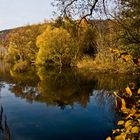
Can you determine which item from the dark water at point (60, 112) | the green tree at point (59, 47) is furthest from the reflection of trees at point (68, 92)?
the green tree at point (59, 47)

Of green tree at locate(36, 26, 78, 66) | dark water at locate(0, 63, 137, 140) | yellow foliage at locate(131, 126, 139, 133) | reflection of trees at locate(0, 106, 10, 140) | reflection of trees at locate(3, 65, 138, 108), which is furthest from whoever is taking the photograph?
green tree at locate(36, 26, 78, 66)

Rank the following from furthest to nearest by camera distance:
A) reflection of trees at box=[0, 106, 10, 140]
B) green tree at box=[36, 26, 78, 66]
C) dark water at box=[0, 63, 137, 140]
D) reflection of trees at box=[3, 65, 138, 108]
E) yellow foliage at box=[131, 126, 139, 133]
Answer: green tree at box=[36, 26, 78, 66]
reflection of trees at box=[3, 65, 138, 108]
dark water at box=[0, 63, 137, 140]
reflection of trees at box=[0, 106, 10, 140]
yellow foliage at box=[131, 126, 139, 133]

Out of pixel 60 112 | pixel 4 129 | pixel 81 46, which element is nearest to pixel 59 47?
pixel 81 46

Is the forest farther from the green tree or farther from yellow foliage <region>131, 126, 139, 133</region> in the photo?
yellow foliage <region>131, 126, 139, 133</region>

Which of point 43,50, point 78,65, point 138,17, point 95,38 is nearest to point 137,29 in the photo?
point 138,17

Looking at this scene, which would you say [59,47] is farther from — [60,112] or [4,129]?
[4,129]

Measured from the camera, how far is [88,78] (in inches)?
1571

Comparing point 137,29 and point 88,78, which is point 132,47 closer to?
point 137,29

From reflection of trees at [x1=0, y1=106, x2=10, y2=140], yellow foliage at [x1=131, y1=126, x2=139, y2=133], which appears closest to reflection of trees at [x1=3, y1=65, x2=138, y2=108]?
reflection of trees at [x1=0, y1=106, x2=10, y2=140]

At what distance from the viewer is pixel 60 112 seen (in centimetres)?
2220

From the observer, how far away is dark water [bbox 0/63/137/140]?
16766 mm

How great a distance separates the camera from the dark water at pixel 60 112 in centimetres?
1677

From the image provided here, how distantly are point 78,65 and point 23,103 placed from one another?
29.8 m

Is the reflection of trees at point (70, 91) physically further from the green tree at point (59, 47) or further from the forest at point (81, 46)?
the green tree at point (59, 47)
